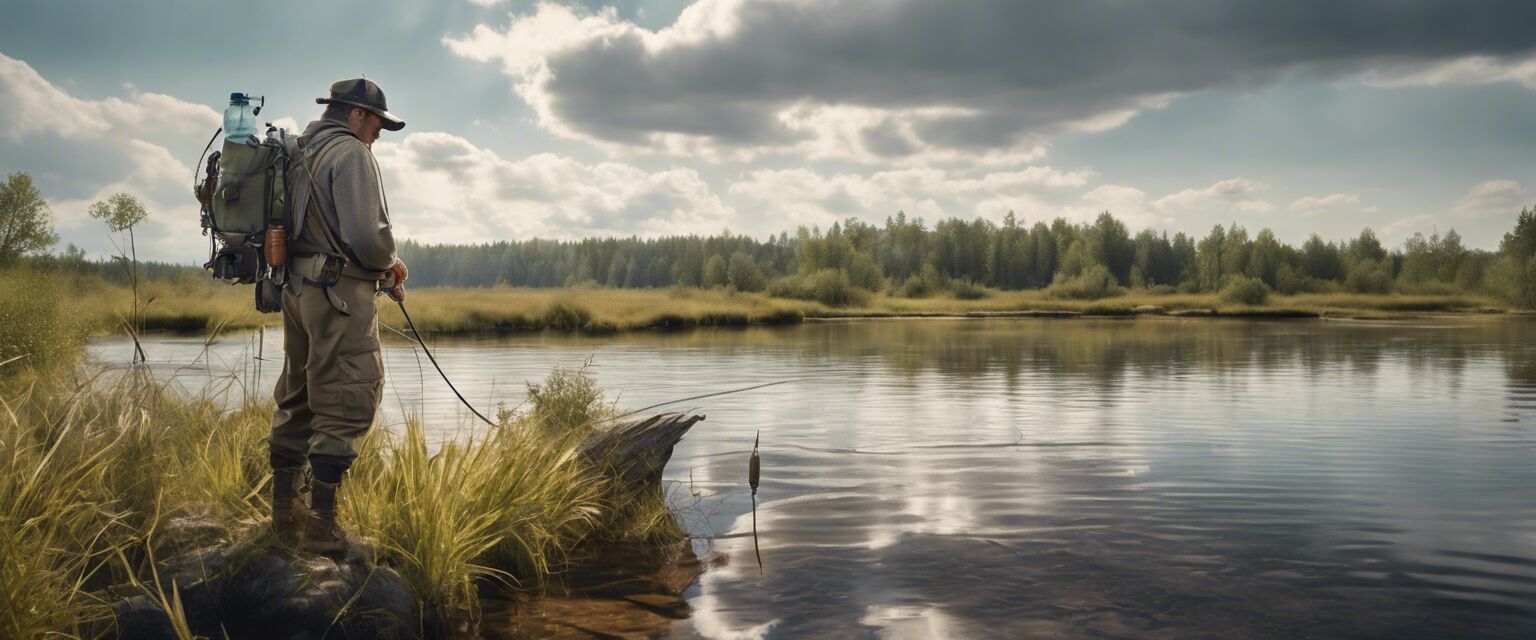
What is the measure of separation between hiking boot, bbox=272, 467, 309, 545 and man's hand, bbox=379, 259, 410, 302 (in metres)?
1.11

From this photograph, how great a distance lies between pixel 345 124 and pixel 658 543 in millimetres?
4016

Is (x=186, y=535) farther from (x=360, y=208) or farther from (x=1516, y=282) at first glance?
(x=1516, y=282)

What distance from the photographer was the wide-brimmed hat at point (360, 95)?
6.06 metres

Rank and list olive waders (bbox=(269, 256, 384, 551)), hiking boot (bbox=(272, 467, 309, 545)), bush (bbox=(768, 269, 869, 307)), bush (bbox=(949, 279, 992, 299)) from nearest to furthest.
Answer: olive waders (bbox=(269, 256, 384, 551)) < hiking boot (bbox=(272, 467, 309, 545)) < bush (bbox=(768, 269, 869, 307)) < bush (bbox=(949, 279, 992, 299))

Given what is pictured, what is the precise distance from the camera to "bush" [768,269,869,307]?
112125 mm

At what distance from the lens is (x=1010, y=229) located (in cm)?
19538

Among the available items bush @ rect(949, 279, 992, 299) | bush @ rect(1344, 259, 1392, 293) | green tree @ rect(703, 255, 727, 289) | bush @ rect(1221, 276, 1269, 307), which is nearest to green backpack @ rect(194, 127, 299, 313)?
bush @ rect(1221, 276, 1269, 307)

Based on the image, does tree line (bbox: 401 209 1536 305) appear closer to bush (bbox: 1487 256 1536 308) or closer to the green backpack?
bush (bbox: 1487 256 1536 308)

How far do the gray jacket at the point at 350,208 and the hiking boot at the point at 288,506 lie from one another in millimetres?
1202

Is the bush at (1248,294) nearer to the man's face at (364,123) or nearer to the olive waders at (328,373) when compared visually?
the man's face at (364,123)

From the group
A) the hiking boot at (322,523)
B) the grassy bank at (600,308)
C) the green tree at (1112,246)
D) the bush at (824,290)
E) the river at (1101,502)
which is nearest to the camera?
the hiking boot at (322,523)

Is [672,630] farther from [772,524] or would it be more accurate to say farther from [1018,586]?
[772,524]

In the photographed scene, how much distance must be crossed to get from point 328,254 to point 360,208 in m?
0.30

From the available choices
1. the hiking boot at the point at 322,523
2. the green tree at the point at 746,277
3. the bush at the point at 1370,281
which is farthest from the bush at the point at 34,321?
the bush at the point at 1370,281
